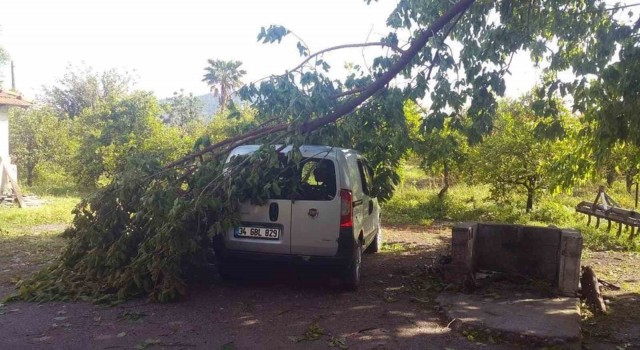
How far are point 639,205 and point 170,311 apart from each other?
66.3ft

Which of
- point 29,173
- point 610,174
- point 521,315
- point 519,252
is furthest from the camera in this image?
point 29,173

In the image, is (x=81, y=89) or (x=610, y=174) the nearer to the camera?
(x=610, y=174)

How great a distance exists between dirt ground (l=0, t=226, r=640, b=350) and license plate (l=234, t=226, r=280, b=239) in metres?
0.76

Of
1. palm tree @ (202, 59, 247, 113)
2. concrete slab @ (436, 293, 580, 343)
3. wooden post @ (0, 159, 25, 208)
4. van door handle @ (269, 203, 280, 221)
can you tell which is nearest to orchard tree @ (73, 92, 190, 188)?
wooden post @ (0, 159, 25, 208)

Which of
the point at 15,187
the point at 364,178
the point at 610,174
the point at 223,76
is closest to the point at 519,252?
the point at 364,178

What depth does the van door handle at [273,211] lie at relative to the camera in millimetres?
6062

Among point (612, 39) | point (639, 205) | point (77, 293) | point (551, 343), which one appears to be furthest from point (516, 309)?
point (639, 205)

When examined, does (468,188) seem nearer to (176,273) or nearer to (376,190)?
(376,190)

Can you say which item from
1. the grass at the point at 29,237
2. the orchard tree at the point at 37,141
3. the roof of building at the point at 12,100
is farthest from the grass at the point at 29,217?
the orchard tree at the point at 37,141

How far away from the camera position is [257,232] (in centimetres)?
612

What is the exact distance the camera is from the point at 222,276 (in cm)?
677

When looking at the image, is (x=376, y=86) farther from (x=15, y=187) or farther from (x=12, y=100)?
(x=12, y=100)

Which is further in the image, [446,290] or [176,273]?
[446,290]

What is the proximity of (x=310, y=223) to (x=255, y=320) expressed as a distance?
1.32m
